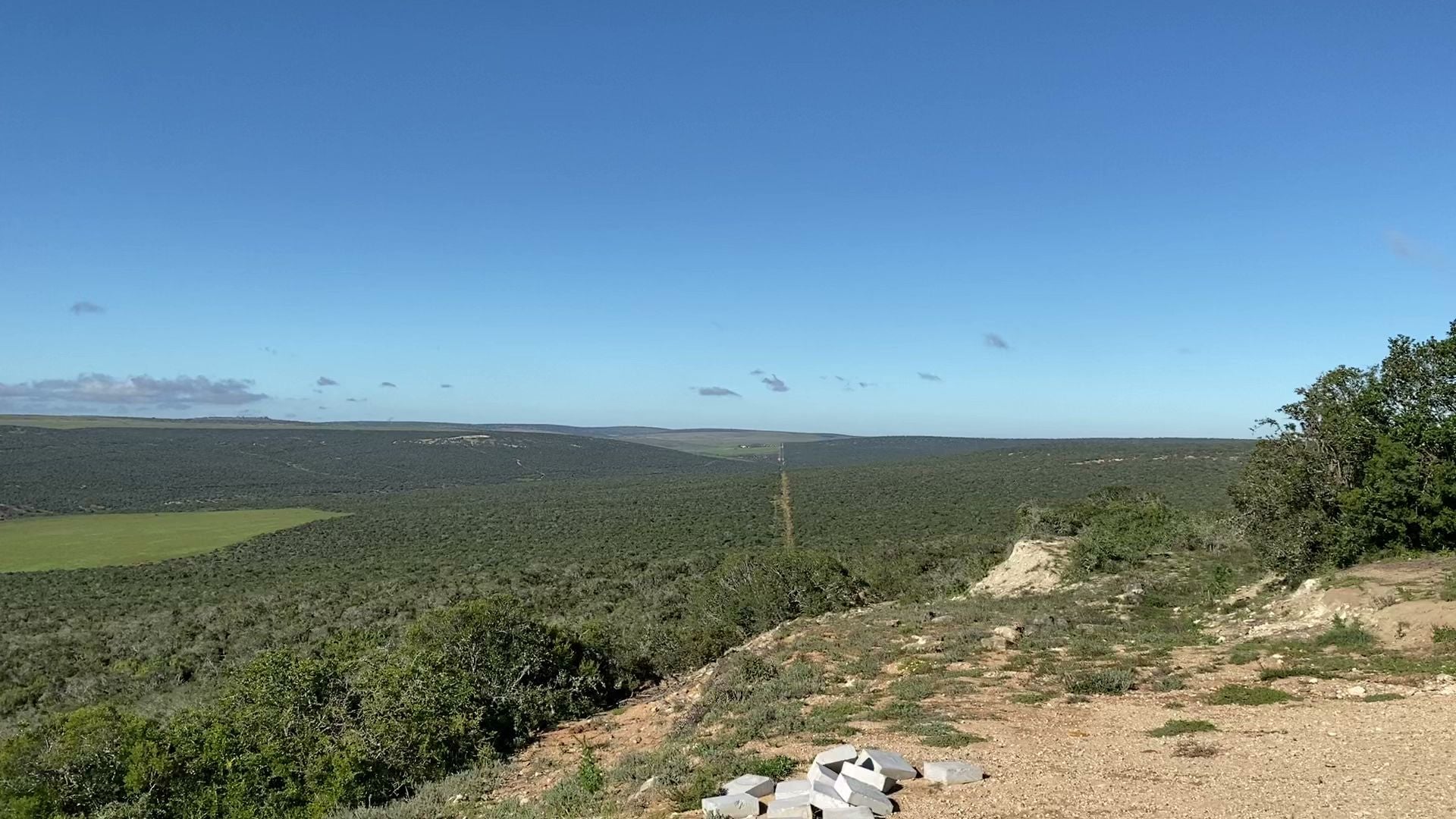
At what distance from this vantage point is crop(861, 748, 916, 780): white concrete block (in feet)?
29.3

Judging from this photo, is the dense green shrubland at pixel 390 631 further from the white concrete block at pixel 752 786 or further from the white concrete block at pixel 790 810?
the white concrete block at pixel 790 810

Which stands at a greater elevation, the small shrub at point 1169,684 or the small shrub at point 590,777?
the small shrub at point 1169,684

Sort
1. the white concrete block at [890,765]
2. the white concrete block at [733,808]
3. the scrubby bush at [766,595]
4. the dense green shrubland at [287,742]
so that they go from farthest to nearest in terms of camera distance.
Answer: the scrubby bush at [766,595]
the dense green shrubland at [287,742]
the white concrete block at [890,765]
the white concrete block at [733,808]

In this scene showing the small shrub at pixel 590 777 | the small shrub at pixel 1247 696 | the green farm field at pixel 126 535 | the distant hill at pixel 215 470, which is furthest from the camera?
the distant hill at pixel 215 470

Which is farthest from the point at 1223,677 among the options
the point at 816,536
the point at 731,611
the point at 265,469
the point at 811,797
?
the point at 265,469

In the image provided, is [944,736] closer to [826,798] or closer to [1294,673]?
[826,798]

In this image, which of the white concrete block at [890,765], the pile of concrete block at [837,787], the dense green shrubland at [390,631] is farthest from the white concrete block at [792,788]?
the dense green shrubland at [390,631]

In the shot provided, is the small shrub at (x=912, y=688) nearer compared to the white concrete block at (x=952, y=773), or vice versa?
the white concrete block at (x=952, y=773)

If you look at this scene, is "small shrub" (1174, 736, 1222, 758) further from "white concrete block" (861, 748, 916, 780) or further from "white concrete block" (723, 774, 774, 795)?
"white concrete block" (723, 774, 774, 795)

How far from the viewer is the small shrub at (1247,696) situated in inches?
452

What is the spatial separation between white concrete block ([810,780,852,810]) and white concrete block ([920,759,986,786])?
143 centimetres

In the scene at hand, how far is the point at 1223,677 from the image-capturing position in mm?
13273

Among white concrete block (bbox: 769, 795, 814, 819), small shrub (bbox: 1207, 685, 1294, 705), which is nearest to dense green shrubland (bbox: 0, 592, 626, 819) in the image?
white concrete block (bbox: 769, 795, 814, 819)

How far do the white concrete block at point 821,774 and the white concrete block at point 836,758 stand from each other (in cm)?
12
